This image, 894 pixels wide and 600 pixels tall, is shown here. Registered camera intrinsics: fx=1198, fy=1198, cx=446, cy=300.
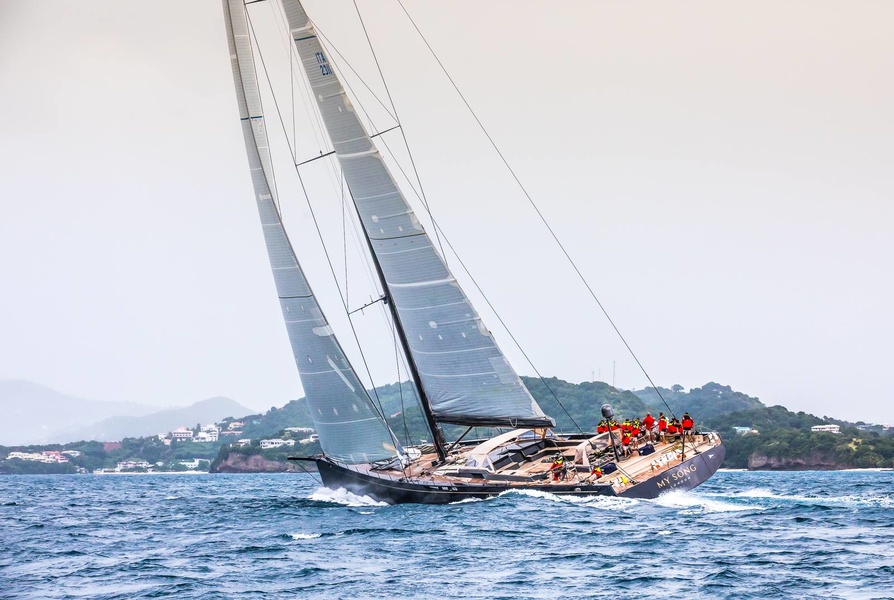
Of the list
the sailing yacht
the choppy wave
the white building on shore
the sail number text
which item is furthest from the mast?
the white building on shore

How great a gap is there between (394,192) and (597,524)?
1213cm

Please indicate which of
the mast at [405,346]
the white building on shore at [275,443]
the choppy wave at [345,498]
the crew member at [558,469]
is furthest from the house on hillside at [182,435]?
the crew member at [558,469]

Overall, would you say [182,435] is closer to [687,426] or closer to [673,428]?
[673,428]

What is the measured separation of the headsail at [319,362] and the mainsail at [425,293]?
2286mm

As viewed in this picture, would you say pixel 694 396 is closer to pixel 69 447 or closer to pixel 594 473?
pixel 69 447

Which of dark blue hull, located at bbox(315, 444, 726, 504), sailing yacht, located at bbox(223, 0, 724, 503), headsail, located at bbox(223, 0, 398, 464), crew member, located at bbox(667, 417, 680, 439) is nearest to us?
dark blue hull, located at bbox(315, 444, 726, 504)

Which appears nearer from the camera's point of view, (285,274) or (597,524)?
(597,524)

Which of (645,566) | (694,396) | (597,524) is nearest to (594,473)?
(597,524)

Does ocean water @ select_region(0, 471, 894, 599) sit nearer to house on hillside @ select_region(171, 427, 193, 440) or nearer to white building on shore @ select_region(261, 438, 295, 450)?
white building on shore @ select_region(261, 438, 295, 450)

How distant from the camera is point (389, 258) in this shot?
116ft

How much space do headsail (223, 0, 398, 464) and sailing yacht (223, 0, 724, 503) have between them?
3cm

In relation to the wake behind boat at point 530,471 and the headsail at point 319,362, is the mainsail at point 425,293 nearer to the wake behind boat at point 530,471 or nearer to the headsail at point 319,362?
the wake behind boat at point 530,471

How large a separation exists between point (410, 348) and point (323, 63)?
8990 mm

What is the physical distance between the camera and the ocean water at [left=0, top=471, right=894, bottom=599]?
21469 mm
